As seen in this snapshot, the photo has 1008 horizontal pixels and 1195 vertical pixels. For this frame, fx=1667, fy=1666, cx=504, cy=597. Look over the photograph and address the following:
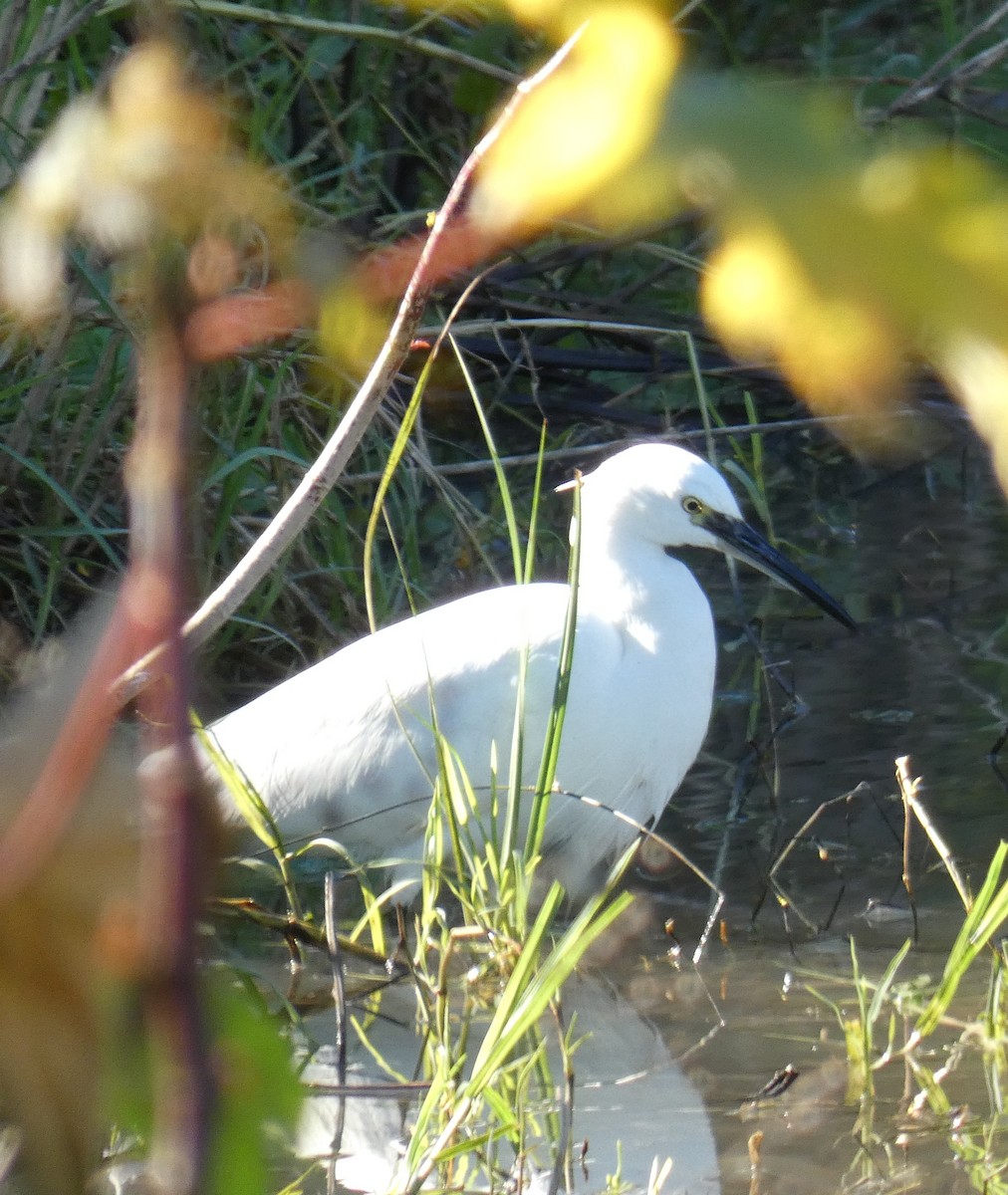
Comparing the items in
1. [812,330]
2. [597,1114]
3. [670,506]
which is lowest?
[597,1114]

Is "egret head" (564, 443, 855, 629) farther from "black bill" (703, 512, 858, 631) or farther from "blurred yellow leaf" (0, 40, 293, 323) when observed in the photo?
"blurred yellow leaf" (0, 40, 293, 323)

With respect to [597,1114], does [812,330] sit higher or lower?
higher

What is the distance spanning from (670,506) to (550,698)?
38cm

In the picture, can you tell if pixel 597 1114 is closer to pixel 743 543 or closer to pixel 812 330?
pixel 743 543

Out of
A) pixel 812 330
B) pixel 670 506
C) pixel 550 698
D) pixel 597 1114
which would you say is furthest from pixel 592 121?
pixel 670 506

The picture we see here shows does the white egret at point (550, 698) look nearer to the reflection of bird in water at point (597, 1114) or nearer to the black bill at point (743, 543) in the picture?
the black bill at point (743, 543)

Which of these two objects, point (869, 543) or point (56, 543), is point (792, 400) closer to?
point (869, 543)

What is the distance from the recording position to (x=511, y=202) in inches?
11.5

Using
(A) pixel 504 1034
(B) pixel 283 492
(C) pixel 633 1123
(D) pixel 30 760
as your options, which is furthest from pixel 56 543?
(D) pixel 30 760

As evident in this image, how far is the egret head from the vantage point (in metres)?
2.48

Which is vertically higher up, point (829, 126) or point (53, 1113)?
point (829, 126)

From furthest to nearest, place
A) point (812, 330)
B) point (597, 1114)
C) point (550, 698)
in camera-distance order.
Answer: point (550, 698) → point (597, 1114) → point (812, 330)

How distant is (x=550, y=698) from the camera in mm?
2314

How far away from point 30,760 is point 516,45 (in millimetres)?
3556
